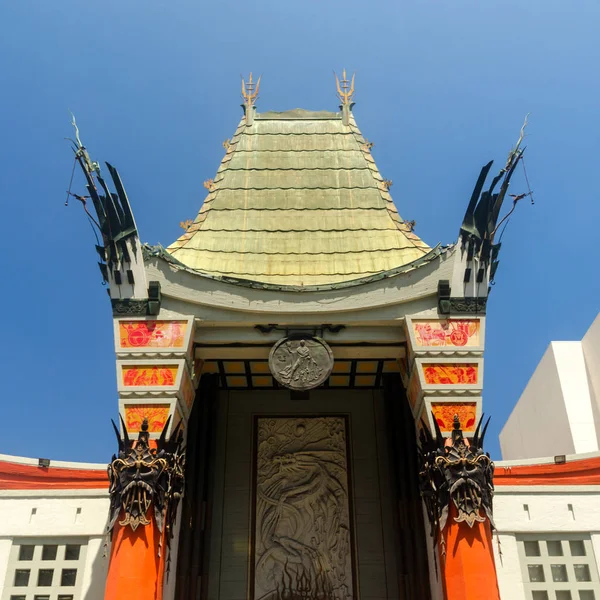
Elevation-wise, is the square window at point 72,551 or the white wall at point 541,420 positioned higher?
the white wall at point 541,420

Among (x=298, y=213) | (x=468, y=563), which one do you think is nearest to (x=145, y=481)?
(x=468, y=563)

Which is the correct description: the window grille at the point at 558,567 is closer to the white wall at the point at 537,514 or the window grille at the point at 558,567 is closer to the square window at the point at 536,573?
the square window at the point at 536,573

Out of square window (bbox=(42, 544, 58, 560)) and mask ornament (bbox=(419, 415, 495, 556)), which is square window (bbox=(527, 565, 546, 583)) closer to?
mask ornament (bbox=(419, 415, 495, 556))

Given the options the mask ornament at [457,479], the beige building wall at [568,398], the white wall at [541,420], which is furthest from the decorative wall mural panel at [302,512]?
the white wall at [541,420]

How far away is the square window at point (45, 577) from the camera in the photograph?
12.4 m

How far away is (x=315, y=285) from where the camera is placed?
13523 millimetres

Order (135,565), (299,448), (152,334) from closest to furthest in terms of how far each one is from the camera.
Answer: (135,565)
(152,334)
(299,448)

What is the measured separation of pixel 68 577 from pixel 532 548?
806cm

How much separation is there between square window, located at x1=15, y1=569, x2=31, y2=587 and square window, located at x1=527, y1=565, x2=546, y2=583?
28.2 feet

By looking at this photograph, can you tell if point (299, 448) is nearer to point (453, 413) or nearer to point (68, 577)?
point (453, 413)

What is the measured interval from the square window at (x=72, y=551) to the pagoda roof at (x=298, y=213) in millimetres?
5316

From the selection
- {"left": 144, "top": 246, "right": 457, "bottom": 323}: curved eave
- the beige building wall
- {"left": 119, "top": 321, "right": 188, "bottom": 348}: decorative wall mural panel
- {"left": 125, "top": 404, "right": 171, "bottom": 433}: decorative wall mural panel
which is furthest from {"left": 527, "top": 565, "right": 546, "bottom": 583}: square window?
the beige building wall

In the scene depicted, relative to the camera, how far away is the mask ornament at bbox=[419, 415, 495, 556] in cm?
1166

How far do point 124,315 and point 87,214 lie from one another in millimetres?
2002
